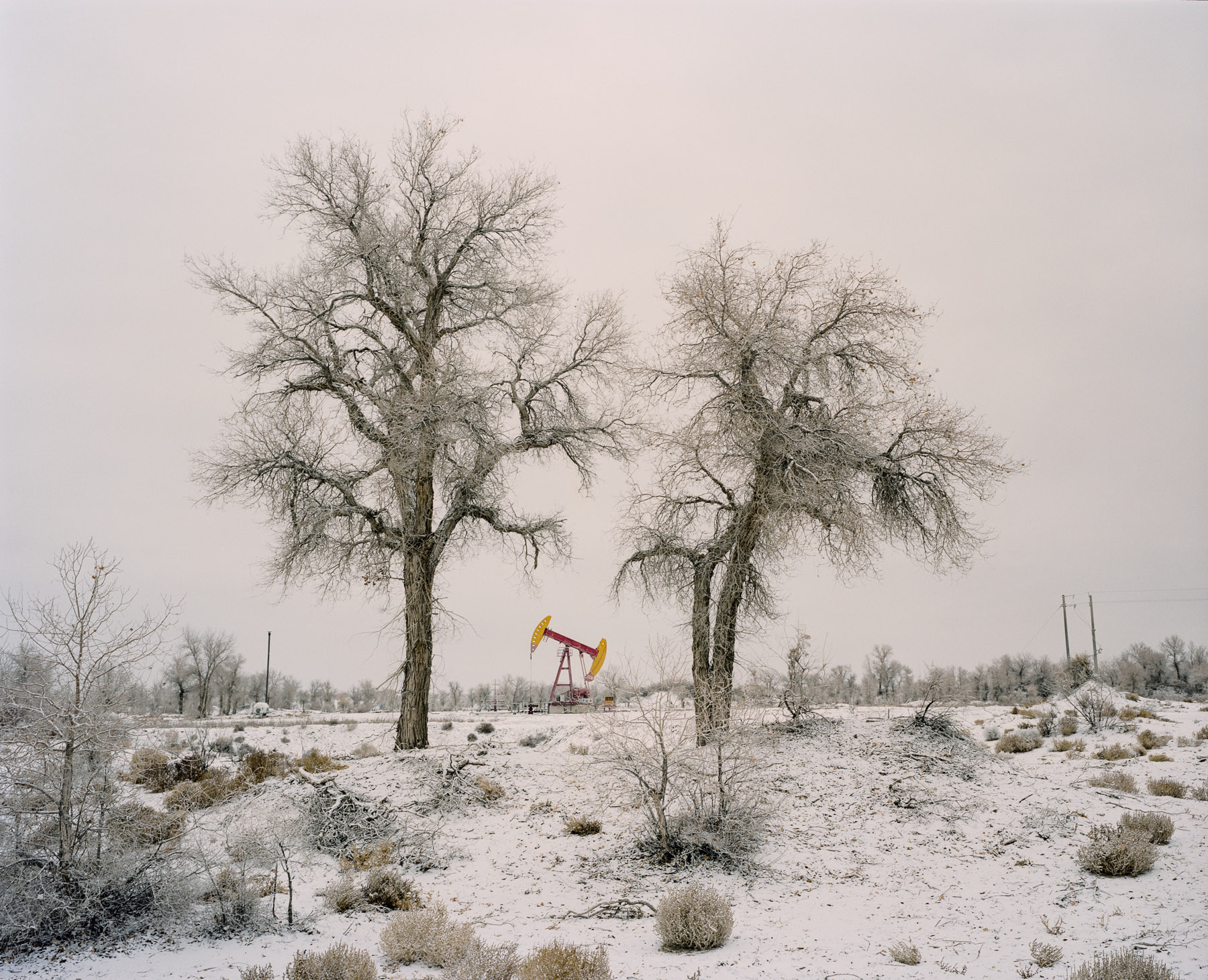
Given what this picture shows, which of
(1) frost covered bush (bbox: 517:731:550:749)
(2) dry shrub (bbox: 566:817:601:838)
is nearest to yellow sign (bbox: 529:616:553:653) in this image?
(1) frost covered bush (bbox: 517:731:550:749)

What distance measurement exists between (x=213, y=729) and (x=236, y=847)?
17.2 metres

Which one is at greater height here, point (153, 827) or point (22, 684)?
point (22, 684)

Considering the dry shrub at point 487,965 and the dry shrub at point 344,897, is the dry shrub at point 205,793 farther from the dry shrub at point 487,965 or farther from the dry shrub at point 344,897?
the dry shrub at point 487,965

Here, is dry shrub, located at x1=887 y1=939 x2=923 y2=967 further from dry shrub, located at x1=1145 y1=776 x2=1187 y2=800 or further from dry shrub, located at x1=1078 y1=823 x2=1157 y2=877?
dry shrub, located at x1=1145 y1=776 x2=1187 y2=800

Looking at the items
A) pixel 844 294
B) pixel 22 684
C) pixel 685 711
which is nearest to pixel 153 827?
pixel 22 684

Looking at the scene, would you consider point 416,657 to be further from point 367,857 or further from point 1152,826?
point 1152,826

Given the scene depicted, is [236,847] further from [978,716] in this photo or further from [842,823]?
[978,716]

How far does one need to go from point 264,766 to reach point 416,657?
385 cm

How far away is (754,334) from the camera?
16094 mm

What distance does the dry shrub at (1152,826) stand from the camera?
1169cm

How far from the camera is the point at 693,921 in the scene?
9.20 meters

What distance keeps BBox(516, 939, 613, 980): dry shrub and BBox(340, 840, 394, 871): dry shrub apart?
4614 mm

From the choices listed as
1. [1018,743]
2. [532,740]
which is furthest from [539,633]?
[1018,743]

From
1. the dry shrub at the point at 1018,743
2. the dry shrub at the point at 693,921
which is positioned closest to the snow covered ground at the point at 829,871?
the dry shrub at the point at 693,921
